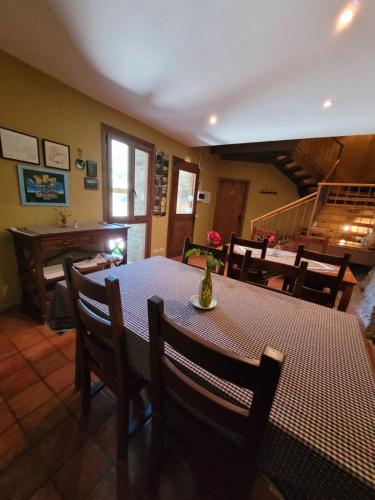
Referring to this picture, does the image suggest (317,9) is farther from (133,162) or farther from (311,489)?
(133,162)

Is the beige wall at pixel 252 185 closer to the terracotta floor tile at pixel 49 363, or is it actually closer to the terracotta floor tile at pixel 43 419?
the terracotta floor tile at pixel 49 363

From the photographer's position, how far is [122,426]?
3.18 feet

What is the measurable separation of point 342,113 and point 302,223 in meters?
3.10

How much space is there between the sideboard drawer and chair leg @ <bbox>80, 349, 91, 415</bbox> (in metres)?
1.25

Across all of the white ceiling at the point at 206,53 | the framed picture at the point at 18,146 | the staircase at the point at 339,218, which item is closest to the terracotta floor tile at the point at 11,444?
the framed picture at the point at 18,146

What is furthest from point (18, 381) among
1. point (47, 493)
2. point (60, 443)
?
point (47, 493)

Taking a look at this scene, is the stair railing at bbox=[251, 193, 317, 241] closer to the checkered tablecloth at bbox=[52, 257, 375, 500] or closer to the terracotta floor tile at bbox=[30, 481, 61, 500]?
the checkered tablecloth at bbox=[52, 257, 375, 500]

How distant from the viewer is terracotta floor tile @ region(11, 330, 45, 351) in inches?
67.7

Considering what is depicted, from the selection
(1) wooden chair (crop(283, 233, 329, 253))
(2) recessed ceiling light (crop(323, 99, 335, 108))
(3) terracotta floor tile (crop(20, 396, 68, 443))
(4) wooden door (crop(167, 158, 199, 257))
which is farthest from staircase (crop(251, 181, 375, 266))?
(3) terracotta floor tile (crop(20, 396, 68, 443))

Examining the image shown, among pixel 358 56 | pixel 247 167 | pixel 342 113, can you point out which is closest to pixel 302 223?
pixel 247 167

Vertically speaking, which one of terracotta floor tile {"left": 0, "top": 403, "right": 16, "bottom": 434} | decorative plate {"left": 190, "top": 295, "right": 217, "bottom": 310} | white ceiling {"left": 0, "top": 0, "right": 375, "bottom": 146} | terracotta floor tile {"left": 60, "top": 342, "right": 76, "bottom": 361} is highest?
white ceiling {"left": 0, "top": 0, "right": 375, "bottom": 146}

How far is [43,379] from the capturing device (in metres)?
1.43

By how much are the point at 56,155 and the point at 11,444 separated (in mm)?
2454

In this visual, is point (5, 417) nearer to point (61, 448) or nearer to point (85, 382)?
point (61, 448)
